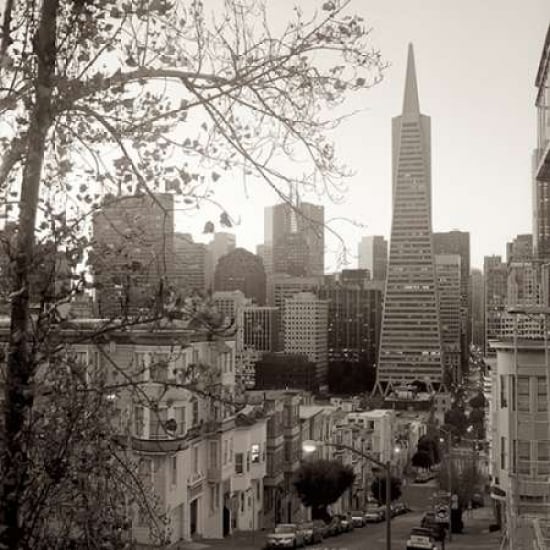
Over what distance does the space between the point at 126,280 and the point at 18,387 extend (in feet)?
3.56

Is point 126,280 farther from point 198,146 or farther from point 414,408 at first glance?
point 414,408

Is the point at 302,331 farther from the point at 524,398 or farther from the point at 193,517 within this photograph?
the point at 524,398

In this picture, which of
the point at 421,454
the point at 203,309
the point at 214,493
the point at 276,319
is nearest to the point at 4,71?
the point at 203,309

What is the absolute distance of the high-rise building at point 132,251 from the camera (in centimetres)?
645

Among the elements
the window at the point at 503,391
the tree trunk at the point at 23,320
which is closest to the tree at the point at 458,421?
the window at the point at 503,391

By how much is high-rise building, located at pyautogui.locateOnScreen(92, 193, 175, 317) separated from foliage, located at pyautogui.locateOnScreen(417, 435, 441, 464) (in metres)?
83.9

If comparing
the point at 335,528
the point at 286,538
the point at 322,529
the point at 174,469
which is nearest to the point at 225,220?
the point at 174,469

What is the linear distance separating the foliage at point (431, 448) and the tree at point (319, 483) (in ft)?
134

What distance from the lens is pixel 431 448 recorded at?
290ft

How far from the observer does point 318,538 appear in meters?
36.2

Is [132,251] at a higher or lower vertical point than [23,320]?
higher

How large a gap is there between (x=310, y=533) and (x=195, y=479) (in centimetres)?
528

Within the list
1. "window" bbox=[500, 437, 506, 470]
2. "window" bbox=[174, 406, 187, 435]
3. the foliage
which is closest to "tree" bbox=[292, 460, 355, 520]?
"window" bbox=[174, 406, 187, 435]

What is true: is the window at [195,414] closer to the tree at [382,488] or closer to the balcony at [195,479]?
the balcony at [195,479]
